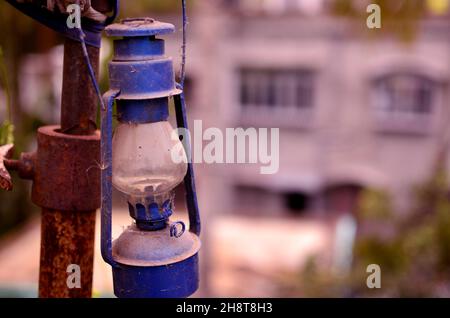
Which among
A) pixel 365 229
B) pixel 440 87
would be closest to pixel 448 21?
pixel 440 87

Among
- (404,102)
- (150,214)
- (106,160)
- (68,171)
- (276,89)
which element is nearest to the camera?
(106,160)

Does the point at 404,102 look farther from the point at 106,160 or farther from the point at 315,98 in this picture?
the point at 106,160

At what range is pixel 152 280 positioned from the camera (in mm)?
1348

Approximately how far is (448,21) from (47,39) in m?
6.44

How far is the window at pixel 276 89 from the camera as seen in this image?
1147 cm

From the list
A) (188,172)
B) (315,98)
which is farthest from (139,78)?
(315,98)

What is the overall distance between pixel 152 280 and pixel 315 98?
1033 cm

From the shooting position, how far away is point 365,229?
28.5ft

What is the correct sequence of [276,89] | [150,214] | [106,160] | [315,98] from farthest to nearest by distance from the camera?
[276,89] → [315,98] → [150,214] → [106,160]

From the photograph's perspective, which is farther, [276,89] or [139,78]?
[276,89]

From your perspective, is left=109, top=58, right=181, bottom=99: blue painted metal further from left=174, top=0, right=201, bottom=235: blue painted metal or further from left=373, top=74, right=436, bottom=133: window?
left=373, top=74, right=436, bottom=133: window

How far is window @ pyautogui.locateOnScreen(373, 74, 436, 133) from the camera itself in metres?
11.0
